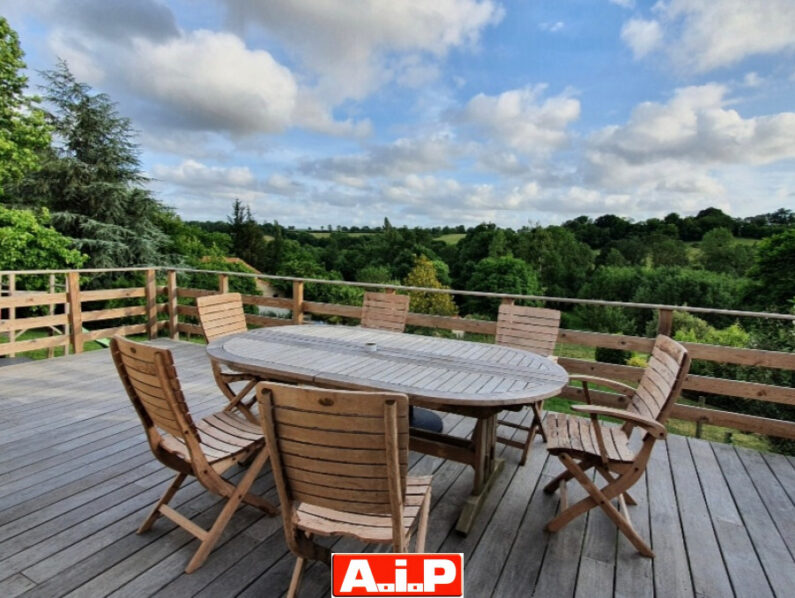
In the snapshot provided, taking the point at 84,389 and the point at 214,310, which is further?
the point at 84,389

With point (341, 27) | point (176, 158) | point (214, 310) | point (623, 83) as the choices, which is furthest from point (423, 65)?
point (176, 158)

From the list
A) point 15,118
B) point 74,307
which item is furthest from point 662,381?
point 15,118

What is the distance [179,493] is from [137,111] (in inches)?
702

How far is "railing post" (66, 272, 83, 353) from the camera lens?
4867 mm

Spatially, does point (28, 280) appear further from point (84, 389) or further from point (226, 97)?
point (84, 389)

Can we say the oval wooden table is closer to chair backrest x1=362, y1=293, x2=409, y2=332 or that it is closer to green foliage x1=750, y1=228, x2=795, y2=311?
chair backrest x1=362, y1=293, x2=409, y2=332

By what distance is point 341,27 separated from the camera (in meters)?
6.05

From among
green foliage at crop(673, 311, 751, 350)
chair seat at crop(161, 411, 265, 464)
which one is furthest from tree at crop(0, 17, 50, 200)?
green foliage at crop(673, 311, 751, 350)

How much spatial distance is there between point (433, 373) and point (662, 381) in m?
1.11

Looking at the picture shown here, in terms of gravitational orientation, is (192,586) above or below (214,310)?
below

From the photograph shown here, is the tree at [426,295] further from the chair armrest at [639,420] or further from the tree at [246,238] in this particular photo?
the chair armrest at [639,420]

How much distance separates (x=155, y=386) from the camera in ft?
5.33

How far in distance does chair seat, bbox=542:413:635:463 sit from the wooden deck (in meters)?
0.41

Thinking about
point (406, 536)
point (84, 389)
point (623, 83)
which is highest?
point (623, 83)
